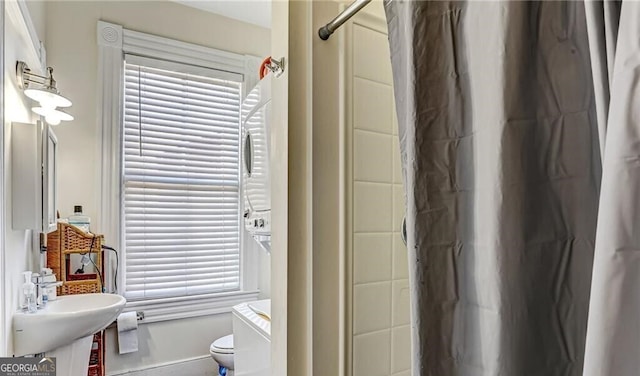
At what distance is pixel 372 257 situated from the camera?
3.85 feet

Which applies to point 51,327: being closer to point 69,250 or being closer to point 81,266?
point 69,250

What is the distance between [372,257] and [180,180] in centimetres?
194

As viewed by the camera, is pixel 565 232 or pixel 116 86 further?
pixel 116 86

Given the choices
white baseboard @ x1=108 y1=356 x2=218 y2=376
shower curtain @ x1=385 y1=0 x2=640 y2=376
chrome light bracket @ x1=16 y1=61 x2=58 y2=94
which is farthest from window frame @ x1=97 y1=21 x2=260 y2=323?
shower curtain @ x1=385 y1=0 x2=640 y2=376

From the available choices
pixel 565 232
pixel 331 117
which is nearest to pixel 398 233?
pixel 331 117

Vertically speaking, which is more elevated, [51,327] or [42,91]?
[42,91]

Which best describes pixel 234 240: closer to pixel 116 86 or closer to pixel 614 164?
pixel 116 86

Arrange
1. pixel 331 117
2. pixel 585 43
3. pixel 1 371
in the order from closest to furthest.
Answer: pixel 585 43 < pixel 331 117 < pixel 1 371

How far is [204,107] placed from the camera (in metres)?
2.80

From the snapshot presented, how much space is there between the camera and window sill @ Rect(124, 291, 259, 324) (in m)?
2.57

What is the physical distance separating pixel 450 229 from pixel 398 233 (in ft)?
1.81

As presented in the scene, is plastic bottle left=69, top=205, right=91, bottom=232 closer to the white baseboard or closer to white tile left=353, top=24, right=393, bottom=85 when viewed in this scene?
the white baseboard

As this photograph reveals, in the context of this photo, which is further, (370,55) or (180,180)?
(180,180)

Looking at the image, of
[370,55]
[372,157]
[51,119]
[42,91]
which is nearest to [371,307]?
[372,157]
